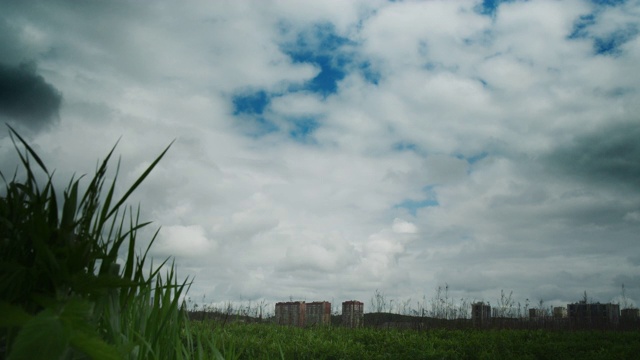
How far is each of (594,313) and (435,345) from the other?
28.4 ft

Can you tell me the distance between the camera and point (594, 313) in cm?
1658

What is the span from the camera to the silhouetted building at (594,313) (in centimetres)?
1527

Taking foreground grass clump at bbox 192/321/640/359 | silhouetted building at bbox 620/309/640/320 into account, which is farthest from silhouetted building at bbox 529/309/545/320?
foreground grass clump at bbox 192/321/640/359

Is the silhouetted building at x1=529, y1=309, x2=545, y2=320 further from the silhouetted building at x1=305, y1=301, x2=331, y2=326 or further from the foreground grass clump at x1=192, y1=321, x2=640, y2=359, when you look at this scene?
the silhouetted building at x1=305, y1=301, x2=331, y2=326

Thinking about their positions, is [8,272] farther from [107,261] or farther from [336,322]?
[336,322]

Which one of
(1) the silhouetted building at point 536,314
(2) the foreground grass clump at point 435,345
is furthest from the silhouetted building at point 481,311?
(2) the foreground grass clump at point 435,345

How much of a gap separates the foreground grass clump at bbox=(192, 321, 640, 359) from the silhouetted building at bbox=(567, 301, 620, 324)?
3.24 m

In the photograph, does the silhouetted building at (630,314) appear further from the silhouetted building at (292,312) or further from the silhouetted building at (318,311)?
the silhouetted building at (292,312)

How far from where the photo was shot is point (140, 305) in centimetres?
243

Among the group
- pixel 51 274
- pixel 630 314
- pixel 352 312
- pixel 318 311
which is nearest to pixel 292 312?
pixel 318 311

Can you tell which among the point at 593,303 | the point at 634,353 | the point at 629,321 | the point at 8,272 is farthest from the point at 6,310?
the point at 593,303

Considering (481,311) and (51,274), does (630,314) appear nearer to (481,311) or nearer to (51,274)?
(481,311)

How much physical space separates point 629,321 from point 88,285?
57.3 ft

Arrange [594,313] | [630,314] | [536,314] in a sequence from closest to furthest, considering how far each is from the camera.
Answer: [536,314] < [594,313] < [630,314]
